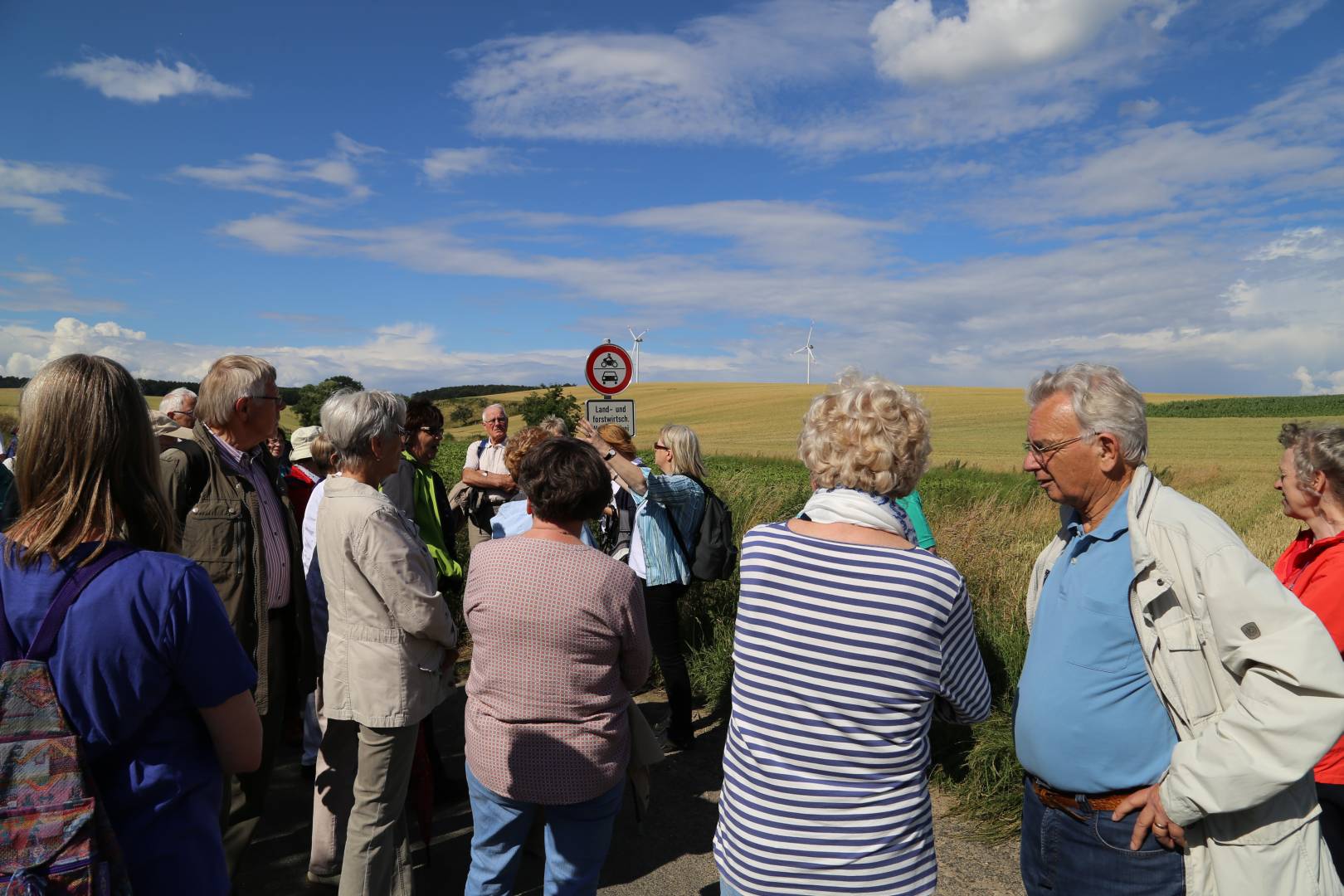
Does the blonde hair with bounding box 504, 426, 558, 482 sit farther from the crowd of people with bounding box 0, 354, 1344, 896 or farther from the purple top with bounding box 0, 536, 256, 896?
the purple top with bounding box 0, 536, 256, 896

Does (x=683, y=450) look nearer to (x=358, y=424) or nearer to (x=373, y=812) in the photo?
(x=358, y=424)

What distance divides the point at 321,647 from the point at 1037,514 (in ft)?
28.8

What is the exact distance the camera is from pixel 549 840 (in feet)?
8.66

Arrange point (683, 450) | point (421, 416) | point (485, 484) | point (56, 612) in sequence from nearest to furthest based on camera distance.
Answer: point (56, 612)
point (683, 450)
point (421, 416)
point (485, 484)

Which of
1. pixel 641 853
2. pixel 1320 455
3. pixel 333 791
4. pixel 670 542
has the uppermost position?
pixel 1320 455

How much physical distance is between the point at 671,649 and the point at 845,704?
304 cm

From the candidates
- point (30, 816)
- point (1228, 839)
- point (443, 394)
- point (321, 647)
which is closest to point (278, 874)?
point (321, 647)

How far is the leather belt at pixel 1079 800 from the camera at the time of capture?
2.03m

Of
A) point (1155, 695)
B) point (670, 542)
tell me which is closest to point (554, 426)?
point (670, 542)

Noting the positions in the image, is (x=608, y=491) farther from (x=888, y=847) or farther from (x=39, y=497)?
(x=39, y=497)

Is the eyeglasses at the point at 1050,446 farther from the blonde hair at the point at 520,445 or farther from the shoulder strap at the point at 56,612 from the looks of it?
the blonde hair at the point at 520,445

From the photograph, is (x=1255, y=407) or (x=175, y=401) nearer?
(x=175, y=401)

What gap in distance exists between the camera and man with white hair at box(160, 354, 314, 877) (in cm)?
305

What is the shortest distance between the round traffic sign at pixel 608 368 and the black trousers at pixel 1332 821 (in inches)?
252
